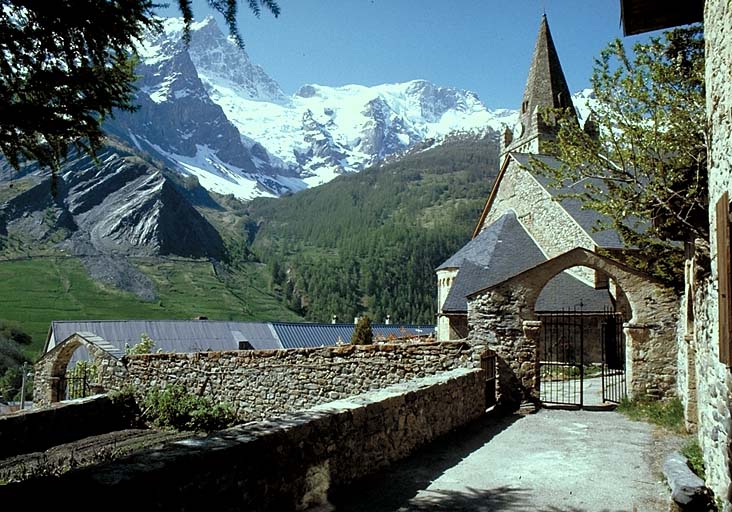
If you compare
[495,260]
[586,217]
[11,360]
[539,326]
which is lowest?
[11,360]

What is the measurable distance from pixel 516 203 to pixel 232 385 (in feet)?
50.5

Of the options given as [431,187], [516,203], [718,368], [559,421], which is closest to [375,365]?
[559,421]

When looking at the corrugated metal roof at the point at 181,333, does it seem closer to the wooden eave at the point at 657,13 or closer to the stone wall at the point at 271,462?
the stone wall at the point at 271,462

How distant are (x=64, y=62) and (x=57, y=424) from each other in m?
7.69

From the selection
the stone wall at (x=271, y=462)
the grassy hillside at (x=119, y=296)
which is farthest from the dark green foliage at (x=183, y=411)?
the grassy hillside at (x=119, y=296)

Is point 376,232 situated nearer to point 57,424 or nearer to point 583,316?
point 583,316

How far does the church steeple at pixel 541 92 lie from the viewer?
36.4 metres

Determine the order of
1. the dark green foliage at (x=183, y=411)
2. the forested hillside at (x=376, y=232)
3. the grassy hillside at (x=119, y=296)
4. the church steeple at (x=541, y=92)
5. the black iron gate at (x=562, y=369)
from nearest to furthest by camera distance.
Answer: the black iron gate at (x=562, y=369) → the dark green foliage at (x=183, y=411) → the church steeple at (x=541, y=92) → the grassy hillside at (x=119, y=296) → the forested hillside at (x=376, y=232)

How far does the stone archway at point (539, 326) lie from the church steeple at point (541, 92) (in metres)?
26.4

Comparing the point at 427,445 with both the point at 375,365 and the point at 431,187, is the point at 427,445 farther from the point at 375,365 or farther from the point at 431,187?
the point at 431,187

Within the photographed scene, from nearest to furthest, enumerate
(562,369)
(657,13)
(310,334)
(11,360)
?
(657,13) < (562,369) < (310,334) < (11,360)

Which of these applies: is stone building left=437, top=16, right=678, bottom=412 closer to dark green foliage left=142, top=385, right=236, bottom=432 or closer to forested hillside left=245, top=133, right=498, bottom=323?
dark green foliage left=142, top=385, right=236, bottom=432

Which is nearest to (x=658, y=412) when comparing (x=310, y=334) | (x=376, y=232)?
(x=310, y=334)

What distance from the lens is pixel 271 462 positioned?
185 inches
